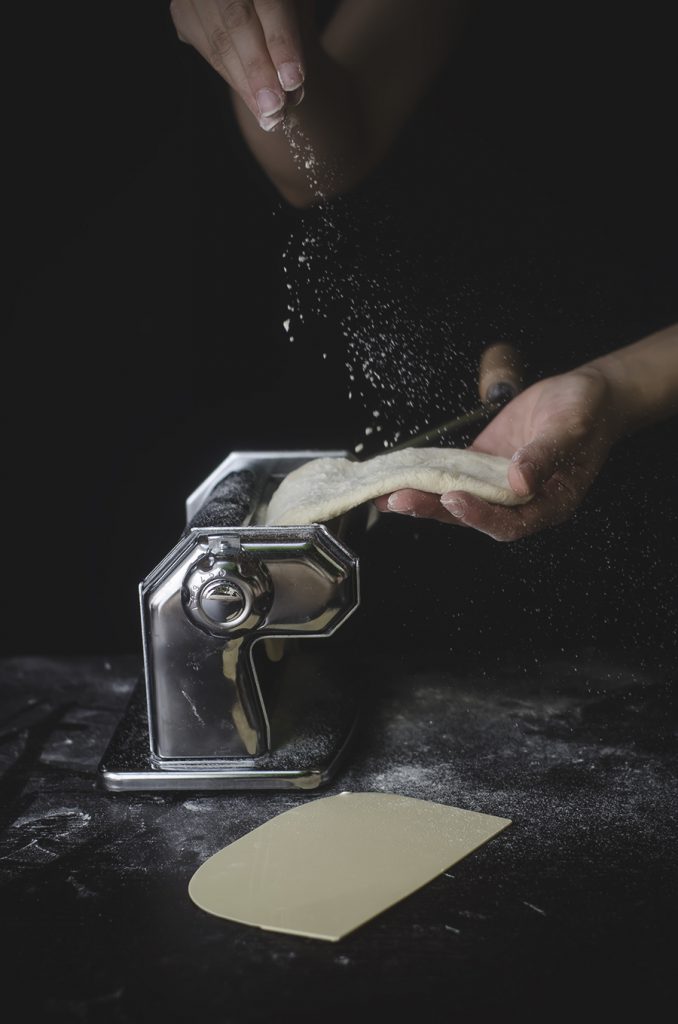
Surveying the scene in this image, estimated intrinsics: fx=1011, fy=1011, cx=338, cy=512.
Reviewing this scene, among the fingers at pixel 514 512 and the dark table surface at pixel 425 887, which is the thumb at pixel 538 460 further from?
the dark table surface at pixel 425 887

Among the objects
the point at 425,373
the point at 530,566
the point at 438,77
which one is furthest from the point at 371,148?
the point at 530,566

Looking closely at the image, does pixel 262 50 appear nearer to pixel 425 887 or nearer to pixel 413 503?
pixel 413 503

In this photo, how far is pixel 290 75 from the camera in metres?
1.21

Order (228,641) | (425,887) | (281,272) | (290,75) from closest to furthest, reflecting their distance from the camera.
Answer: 1. (425,887)
2. (228,641)
3. (290,75)
4. (281,272)

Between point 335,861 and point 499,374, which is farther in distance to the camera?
point 499,374

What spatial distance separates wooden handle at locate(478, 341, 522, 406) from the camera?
62.7 inches

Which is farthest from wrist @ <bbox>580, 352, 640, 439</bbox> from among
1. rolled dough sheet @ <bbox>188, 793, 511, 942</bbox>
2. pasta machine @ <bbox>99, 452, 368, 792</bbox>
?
rolled dough sheet @ <bbox>188, 793, 511, 942</bbox>

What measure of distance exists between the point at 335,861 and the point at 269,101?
2.87ft

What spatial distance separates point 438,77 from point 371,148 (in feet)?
0.56

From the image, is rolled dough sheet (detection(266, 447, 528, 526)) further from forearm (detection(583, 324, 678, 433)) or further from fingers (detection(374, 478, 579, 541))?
forearm (detection(583, 324, 678, 433))

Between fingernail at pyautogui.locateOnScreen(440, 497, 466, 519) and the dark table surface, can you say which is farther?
fingernail at pyautogui.locateOnScreen(440, 497, 466, 519)

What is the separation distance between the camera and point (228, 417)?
6.23 feet

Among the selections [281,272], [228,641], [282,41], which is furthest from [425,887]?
[281,272]

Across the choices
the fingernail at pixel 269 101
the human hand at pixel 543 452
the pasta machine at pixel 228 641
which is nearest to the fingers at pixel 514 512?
the human hand at pixel 543 452
